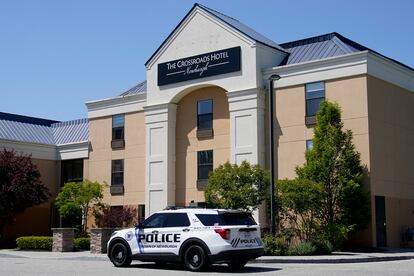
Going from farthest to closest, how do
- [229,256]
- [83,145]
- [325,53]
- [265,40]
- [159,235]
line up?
[83,145] → [265,40] → [325,53] → [159,235] → [229,256]

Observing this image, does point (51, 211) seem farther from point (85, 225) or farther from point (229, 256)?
point (229, 256)

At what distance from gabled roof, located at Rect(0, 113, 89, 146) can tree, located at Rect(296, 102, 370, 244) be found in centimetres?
1924

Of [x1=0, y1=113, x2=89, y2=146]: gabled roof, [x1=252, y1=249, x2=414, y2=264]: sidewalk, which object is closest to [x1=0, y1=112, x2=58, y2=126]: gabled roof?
[x1=0, y1=113, x2=89, y2=146]: gabled roof

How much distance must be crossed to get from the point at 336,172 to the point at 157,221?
36.6 feet

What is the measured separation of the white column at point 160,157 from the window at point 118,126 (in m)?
2.86

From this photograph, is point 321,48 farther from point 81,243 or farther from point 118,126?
point 81,243

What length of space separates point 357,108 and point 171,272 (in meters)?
14.8

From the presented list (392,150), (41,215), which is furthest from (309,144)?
(41,215)

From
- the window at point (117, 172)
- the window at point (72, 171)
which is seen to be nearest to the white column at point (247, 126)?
the window at point (117, 172)

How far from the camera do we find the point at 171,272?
1830 centimetres

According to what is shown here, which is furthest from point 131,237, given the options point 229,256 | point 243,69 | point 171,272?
point 243,69

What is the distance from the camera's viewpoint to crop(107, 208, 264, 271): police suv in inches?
718

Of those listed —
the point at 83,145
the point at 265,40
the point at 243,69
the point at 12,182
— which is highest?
the point at 265,40

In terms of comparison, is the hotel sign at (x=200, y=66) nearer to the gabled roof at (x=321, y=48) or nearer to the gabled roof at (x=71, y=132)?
the gabled roof at (x=321, y=48)
